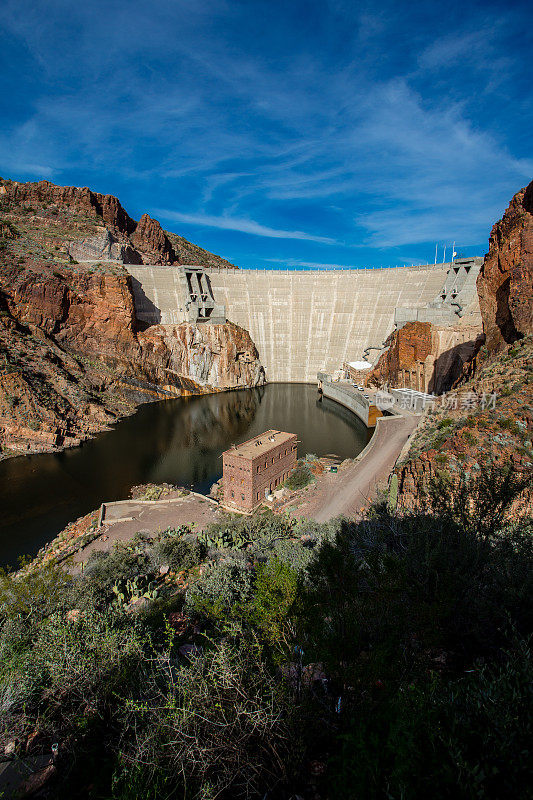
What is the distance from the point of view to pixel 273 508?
18500mm

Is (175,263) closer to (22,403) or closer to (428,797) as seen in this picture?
(22,403)

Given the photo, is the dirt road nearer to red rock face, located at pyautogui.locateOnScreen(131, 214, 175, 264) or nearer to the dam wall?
the dam wall

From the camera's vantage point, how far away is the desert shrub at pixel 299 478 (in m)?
20.4

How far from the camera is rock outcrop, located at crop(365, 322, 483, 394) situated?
124ft

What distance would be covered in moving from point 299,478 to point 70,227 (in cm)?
5757

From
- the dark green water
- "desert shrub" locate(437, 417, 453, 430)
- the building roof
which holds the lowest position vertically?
the dark green water

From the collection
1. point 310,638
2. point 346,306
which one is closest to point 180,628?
point 310,638

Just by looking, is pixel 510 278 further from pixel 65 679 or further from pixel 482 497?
pixel 65 679

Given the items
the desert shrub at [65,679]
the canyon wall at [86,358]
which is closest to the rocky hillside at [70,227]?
the canyon wall at [86,358]

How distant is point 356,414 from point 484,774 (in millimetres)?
38423

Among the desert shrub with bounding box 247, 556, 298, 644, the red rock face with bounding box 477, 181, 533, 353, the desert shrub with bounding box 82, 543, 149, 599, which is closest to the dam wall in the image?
the red rock face with bounding box 477, 181, 533, 353

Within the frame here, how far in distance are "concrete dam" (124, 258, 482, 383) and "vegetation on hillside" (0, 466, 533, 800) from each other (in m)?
47.0

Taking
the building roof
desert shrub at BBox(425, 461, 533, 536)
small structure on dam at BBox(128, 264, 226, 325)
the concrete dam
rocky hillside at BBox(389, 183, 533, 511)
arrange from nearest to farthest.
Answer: desert shrub at BBox(425, 461, 533, 536) < rocky hillside at BBox(389, 183, 533, 511) < the building roof < the concrete dam < small structure on dam at BBox(128, 264, 226, 325)

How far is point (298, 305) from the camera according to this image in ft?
184
